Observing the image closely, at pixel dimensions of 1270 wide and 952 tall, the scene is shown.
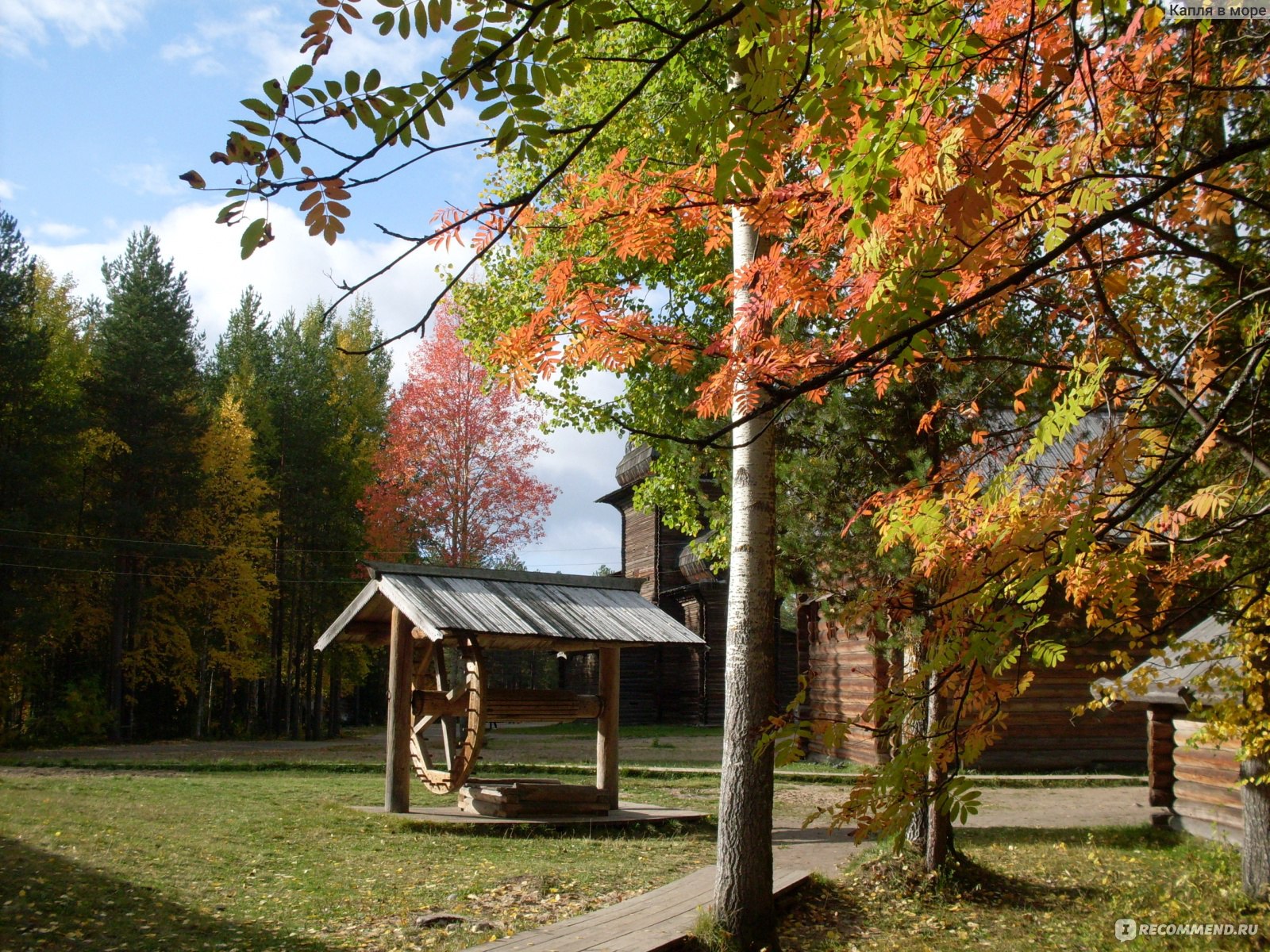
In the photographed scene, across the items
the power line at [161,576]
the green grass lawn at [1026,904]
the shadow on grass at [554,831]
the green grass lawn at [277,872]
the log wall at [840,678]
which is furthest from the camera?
the power line at [161,576]

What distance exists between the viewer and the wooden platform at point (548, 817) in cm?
1122

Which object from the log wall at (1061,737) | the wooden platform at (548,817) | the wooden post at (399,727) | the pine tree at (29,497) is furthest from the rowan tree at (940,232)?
the pine tree at (29,497)

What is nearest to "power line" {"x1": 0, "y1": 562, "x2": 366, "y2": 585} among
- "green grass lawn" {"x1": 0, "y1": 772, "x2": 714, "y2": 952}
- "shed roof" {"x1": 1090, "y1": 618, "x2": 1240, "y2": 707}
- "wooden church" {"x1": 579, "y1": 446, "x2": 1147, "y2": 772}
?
"wooden church" {"x1": 579, "y1": 446, "x2": 1147, "y2": 772}

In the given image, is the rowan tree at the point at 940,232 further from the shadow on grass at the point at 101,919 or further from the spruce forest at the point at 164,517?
the spruce forest at the point at 164,517

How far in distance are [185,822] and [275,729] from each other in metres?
25.1

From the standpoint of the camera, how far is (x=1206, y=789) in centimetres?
1177

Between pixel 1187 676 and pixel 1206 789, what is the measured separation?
177 centimetres

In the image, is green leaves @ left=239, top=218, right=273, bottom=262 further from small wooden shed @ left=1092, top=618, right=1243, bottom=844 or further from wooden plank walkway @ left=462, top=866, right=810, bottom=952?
small wooden shed @ left=1092, top=618, right=1243, bottom=844

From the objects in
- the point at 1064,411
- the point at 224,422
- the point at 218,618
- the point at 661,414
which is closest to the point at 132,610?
the point at 218,618

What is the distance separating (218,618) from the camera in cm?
2966

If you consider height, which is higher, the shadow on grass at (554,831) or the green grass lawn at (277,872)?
the green grass lawn at (277,872)

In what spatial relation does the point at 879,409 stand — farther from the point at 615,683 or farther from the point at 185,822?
the point at 185,822

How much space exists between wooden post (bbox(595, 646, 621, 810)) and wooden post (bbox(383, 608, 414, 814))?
A: 7.71ft

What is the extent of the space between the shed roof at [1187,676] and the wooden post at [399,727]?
7.47 meters
